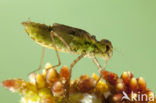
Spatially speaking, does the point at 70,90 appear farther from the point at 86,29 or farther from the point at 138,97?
the point at 86,29

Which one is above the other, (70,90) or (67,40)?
(67,40)

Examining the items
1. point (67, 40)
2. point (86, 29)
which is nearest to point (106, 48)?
point (67, 40)

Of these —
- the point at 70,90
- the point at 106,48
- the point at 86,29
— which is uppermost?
the point at 86,29

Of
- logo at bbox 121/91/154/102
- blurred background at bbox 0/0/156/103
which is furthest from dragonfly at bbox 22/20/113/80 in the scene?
blurred background at bbox 0/0/156/103

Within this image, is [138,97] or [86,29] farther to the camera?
[86,29]

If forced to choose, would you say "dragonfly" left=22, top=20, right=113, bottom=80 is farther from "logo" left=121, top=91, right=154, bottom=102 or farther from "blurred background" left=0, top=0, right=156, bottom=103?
"blurred background" left=0, top=0, right=156, bottom=103
